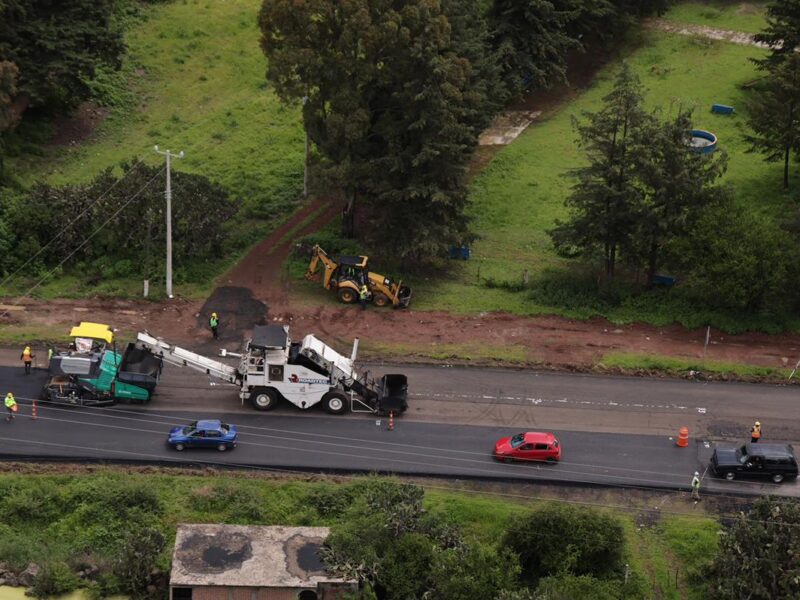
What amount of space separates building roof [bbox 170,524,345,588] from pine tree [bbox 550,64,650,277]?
960 inches

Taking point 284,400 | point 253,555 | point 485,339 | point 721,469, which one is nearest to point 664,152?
point 485,339

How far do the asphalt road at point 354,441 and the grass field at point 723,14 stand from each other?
48.9 meters

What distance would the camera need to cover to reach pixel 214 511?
44062 mm

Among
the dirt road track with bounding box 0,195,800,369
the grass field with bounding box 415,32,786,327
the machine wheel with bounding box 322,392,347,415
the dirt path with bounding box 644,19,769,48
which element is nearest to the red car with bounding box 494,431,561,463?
the machine wheel with bounding box 322,392,347,415

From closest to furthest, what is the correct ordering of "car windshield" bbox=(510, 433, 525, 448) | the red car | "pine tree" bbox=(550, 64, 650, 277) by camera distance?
the red car
"car windshield" bbox=(510, 433, 525, 448)
"pine tree" bbox=(550, 64, 650, 277)

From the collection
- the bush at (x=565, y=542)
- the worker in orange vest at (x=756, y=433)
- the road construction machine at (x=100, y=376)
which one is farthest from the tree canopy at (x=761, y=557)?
the road construction machine at (x=100, y=376)

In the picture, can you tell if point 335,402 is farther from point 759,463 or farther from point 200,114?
point 200,114

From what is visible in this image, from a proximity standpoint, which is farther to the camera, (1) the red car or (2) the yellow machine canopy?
(2) the yellow machine canopy

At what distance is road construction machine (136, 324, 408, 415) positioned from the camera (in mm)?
48969

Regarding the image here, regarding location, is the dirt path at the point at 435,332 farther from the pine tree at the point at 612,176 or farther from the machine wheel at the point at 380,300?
the pine tree at the point at 612,176

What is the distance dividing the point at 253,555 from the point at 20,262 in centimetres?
2570

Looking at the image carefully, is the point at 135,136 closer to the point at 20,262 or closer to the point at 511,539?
the point at 20,262

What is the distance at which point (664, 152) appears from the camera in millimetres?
58094

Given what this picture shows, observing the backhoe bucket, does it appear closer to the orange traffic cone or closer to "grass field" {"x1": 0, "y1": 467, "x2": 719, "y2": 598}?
"grass field" {"x1": 0, "y1": 467, "x2": 719, "y2": 598}
